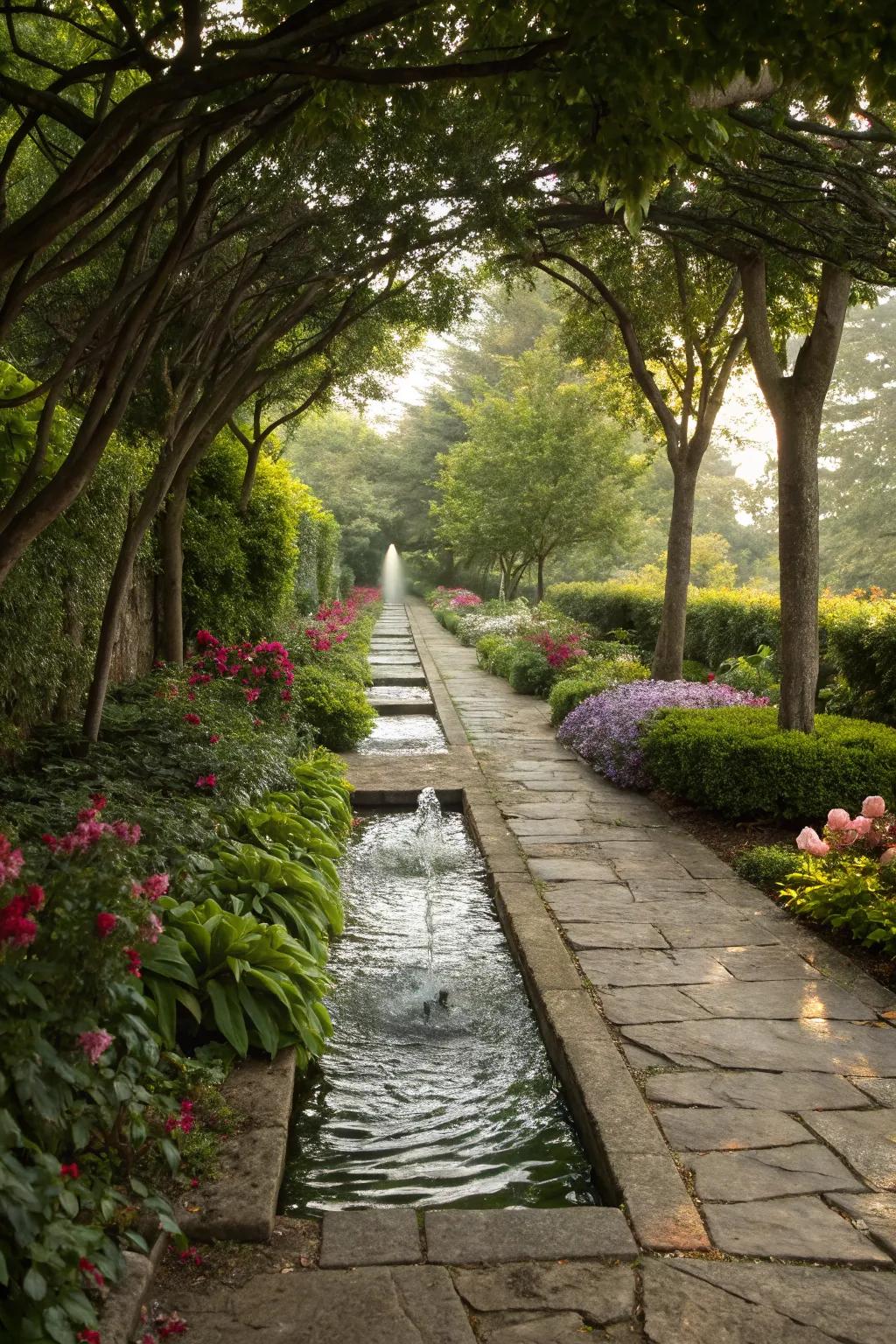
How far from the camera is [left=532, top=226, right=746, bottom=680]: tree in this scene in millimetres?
9539

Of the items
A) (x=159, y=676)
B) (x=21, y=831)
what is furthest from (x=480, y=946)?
(x=159, y=676)

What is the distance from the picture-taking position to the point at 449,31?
472cm

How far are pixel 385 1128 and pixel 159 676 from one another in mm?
4732

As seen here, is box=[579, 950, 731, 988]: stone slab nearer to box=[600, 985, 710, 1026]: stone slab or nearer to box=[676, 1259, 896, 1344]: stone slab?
box=[600, 985, 710, 1026]: stone slab

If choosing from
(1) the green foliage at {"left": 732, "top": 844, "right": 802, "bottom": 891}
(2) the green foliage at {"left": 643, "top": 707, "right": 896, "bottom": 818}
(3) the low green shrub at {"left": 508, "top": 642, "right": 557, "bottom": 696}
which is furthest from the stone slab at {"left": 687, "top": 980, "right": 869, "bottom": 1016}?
(3) the low green shrub at {"left": 508, "top": 642, "right": 557, "bottom": 696}

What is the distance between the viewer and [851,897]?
187 inches

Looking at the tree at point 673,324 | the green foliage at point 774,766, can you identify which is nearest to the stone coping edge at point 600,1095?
the green foliage at point 774,766

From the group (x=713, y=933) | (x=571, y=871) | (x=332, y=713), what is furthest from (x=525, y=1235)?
(x=332, y=713)

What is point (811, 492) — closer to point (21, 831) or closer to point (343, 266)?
point (343, 266)

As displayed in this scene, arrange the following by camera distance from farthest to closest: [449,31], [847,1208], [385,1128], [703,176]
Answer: [703,176], [449,31], [385,1128], [847,1208]

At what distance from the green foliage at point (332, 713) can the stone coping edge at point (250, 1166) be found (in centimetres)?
587

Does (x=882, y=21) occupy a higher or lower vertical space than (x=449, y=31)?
lower

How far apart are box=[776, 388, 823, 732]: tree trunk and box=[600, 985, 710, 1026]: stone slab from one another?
3.39 meters

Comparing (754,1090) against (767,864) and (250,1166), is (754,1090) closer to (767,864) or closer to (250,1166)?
(250,1166)
